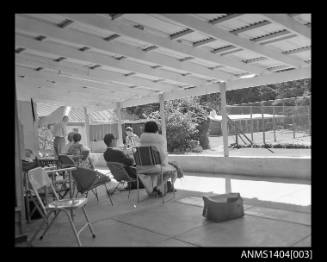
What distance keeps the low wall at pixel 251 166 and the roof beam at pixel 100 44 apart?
2203 mm

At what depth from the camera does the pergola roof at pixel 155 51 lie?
4.55m

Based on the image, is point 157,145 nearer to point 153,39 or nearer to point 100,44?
point 153,39

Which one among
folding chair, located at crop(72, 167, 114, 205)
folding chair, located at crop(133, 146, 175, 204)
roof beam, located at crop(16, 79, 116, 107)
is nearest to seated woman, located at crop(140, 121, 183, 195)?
folding chair, located at crop(133, 146, 175, 204)

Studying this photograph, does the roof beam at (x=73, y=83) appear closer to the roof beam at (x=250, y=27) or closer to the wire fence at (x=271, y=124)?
the wire fence at (x=271, y=124)

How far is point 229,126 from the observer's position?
9172 mm

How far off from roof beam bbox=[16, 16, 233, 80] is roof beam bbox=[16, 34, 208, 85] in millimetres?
686

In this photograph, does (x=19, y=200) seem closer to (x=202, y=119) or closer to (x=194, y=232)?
(x=194, y=232)

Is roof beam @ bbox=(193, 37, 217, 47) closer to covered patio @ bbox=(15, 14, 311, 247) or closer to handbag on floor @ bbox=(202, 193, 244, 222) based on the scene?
covered patio @ bbox=(15, 14, 311, 247)

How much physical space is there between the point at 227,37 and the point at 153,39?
110 centimetres

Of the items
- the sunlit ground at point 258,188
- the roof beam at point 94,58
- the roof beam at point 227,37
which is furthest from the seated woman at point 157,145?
the roof beam at point 227,37

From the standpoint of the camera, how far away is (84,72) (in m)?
7.16

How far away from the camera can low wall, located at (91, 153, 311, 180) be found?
7.09 metres

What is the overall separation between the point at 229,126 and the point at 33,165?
207 inches
